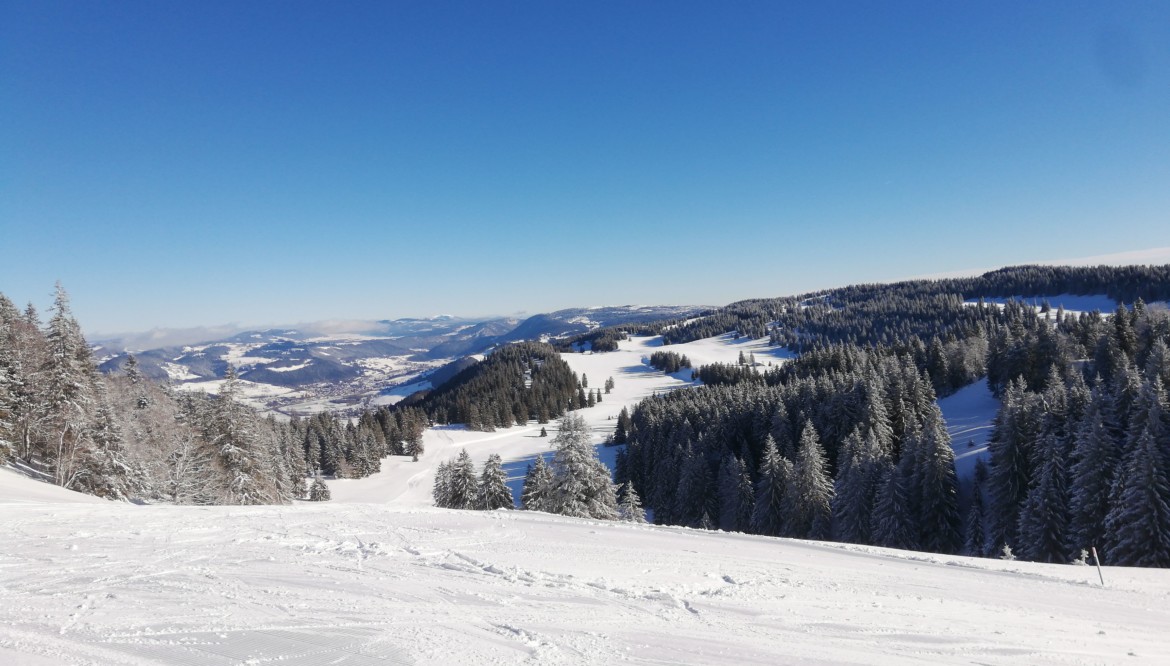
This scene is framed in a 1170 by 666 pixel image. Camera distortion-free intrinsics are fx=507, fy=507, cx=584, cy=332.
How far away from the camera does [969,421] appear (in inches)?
2331

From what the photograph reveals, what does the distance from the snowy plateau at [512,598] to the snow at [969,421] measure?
115ft

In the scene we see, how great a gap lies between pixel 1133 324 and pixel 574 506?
7672cm

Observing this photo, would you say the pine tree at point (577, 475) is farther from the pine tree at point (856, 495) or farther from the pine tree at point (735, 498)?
the pine tree at point (735, 498)

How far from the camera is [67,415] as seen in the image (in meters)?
26.2

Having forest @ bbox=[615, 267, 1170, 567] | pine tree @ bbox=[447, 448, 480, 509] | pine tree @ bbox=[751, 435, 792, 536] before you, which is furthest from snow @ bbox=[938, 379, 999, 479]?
pine tree @ bbox=[447, 448, 480, 509]

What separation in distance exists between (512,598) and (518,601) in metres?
0.21

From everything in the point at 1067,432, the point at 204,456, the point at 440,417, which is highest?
the point at 204,456

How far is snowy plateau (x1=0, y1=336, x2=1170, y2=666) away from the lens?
752cm

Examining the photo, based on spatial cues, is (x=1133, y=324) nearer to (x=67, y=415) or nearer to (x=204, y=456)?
(x=204, y=456)

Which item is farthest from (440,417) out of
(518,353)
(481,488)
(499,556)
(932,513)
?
(499,556)

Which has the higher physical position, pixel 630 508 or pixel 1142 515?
pixel 1142 515

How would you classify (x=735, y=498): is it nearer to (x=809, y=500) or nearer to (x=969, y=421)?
(x=809, y=500)

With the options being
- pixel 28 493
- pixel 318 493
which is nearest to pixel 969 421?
pixel 318 493

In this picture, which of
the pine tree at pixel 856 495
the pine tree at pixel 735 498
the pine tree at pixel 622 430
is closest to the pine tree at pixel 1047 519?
the pine tree at pixel 856 495
